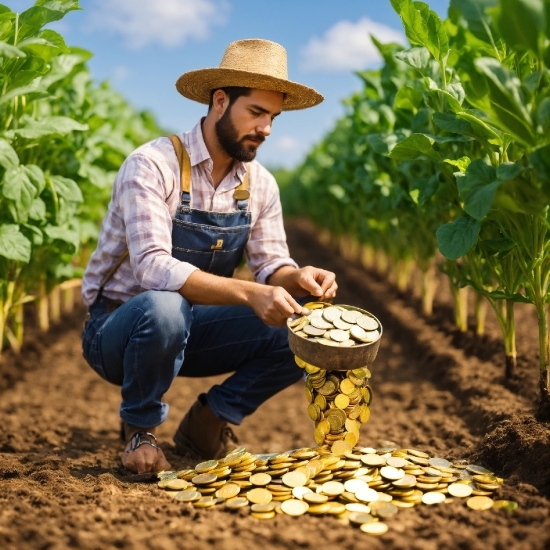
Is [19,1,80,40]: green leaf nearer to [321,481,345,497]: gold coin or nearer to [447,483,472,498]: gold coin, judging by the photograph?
[321,481,345,497]: gold coin

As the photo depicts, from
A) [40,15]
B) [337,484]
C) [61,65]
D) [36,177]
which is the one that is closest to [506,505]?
[337,484]

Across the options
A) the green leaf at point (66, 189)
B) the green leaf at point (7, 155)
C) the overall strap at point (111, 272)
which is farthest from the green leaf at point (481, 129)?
the green leaf at point (66, 189)

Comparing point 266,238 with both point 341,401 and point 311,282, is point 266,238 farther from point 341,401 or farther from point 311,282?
point 341,401

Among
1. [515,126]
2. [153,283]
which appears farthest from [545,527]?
[153,283]

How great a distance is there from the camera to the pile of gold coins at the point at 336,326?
8.35ft

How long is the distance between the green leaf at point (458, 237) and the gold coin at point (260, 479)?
103 cm

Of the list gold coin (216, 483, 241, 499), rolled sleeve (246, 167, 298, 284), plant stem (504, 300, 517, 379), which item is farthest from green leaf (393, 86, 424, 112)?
gold coin (216, 483, 241, 499)

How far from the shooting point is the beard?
3.03m

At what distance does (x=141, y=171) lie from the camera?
2896 mm

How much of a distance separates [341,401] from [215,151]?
1251 mm

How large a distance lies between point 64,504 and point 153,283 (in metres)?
0.92

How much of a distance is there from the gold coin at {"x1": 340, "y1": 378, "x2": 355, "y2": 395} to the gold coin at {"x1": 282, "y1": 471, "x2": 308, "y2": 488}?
0.37 m

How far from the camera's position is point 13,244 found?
345 cm

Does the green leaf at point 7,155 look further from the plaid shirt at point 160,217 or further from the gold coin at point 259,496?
the gold coin at point 259,496
